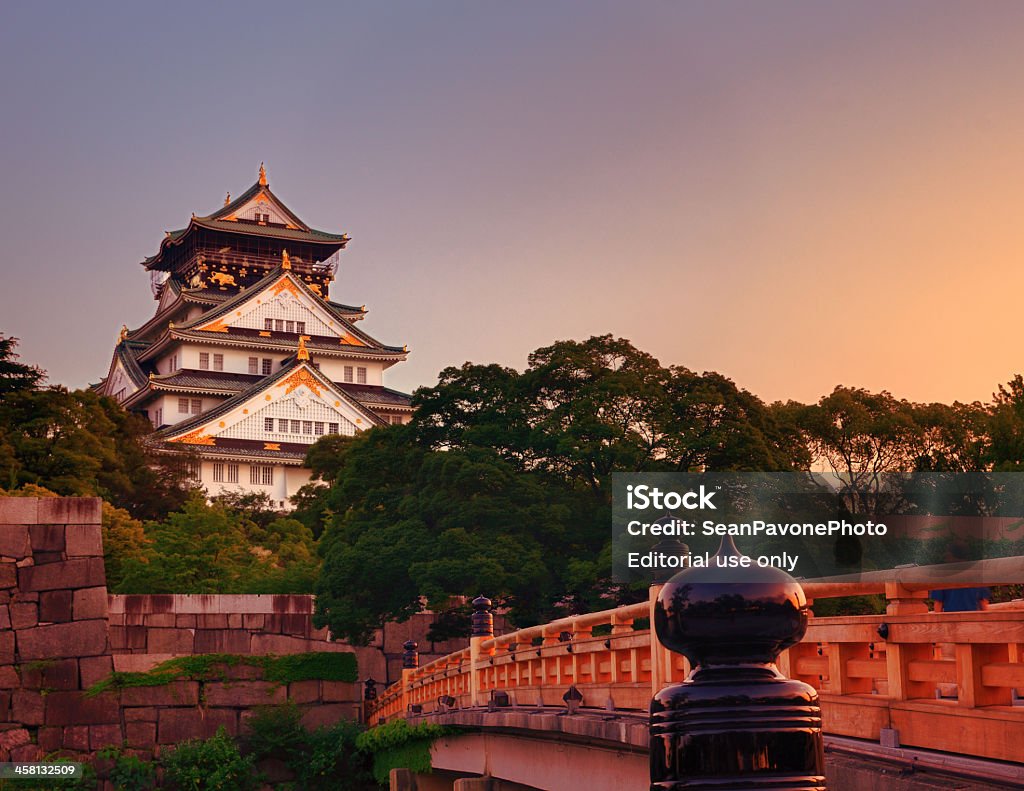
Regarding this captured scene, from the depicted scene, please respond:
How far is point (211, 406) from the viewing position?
65.4 meters

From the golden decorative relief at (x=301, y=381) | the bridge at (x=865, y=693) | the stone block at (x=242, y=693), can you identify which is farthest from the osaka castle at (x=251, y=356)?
the bridge at (x=865, y=693)

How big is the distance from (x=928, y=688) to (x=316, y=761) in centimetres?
2495

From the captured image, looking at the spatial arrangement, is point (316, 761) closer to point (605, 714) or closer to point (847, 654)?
point (605, 714)

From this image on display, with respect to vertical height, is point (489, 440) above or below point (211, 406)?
below

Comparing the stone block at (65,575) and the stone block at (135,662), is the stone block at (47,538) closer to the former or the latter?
the stone block at (65,575)

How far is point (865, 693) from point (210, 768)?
83.0 ft

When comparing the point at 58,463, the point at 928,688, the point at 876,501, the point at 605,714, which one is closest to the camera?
the point at 928,688

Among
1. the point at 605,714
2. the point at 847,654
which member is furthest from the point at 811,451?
the point at 847,654

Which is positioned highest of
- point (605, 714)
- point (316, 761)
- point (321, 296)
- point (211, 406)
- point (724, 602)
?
point (321, 296)

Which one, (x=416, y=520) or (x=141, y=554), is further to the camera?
(x=141, y=554)

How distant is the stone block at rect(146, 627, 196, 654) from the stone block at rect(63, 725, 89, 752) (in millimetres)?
3030

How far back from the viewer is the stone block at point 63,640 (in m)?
30.1

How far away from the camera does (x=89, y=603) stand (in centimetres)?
3095

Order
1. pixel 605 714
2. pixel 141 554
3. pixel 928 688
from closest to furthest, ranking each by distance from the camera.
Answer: pixel 928 688 < pixel 605 714 < pixel 141 554
